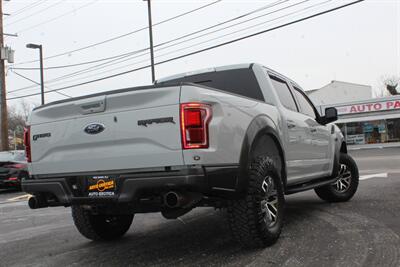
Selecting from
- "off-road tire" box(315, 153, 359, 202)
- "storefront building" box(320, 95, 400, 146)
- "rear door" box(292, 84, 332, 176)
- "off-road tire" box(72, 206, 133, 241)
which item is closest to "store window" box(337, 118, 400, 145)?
"storefront building" box(320, 95, 400, 146)

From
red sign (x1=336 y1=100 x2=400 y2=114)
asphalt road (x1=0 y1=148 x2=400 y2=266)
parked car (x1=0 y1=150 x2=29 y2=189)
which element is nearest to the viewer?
asphalt road (x1=0 y1=148 x2=400 y2=266)

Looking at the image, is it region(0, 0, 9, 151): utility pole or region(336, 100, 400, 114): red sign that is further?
region(336, 100, 400, 114): red sign

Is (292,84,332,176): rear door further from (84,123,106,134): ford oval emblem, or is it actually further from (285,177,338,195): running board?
(84,123,106,134): ford oval emblem

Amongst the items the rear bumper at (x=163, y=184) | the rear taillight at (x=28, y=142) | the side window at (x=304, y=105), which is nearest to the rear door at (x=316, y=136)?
the side window at (x=304, y=105)

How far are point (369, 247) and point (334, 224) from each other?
117 centimetres

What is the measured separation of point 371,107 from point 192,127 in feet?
107

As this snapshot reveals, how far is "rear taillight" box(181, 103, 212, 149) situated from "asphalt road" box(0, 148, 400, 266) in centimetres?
121

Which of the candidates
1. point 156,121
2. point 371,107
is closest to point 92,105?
point 156,121

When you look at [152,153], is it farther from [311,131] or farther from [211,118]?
[311,131]

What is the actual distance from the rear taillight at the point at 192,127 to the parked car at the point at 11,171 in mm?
11958

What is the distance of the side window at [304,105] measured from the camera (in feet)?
20.8

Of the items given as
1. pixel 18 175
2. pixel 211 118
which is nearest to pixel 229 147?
pixel 211 118

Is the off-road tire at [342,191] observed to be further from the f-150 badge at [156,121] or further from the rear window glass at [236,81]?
the f-150 badge at [156,121]

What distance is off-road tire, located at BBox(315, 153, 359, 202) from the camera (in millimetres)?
7168
